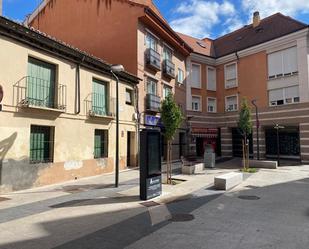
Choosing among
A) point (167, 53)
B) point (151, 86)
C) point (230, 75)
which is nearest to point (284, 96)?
point (230, 75)

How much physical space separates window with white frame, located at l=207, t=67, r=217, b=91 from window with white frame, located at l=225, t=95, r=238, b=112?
1.87 m

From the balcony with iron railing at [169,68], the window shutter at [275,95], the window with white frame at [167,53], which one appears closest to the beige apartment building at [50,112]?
the balcony with iron railing at [169,68]

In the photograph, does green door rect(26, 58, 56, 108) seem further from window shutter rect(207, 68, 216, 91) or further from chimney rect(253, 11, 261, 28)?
chimney rect(253, 11, 261, 28)

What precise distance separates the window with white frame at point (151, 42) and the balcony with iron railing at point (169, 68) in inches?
61.1

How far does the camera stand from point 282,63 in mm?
25109

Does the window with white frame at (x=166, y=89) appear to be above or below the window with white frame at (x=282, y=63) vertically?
below

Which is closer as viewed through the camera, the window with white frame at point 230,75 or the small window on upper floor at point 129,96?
the small window on upper floor at point 129,96

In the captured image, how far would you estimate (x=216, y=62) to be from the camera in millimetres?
30516

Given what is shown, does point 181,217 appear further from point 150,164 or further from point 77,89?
point 77,89

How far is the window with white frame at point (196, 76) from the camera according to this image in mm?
29109

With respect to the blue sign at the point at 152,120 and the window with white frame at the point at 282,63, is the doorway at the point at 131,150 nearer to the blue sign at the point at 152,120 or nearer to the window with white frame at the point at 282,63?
the blue sign at the point at 152,120

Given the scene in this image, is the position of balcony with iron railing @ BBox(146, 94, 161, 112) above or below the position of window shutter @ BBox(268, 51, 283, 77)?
below

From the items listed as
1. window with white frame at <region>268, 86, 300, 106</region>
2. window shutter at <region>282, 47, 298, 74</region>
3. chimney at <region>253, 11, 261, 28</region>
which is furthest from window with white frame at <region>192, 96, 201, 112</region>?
chimney at <region>253, 11, 261, 28</region>

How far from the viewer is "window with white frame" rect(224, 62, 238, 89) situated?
94.9ft
